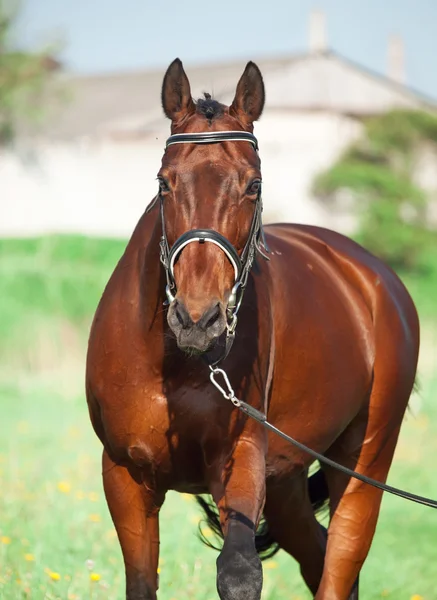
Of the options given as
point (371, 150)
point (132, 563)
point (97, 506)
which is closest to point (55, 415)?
point (97, 506)

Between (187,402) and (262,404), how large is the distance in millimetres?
367

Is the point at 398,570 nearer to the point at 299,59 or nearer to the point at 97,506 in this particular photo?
the point at 97,506

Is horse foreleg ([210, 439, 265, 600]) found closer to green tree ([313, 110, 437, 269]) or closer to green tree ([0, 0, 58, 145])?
green tree ([313, 110, 437, 269])

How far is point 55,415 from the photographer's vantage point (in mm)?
13141

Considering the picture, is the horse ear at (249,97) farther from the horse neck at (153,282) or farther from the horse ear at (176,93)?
the horse neck at (153,282)

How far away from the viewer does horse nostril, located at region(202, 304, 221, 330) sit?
3408 mm

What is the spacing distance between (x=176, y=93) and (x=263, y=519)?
2665mm

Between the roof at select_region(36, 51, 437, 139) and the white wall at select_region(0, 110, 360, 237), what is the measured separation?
2.46 ft

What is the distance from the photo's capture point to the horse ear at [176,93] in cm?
391

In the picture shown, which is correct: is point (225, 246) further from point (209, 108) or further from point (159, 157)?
point (159, 157)

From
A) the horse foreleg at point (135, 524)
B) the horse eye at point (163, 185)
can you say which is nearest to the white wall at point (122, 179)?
the horse foreleg at point (135, 524)

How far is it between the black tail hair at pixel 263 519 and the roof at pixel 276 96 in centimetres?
3037

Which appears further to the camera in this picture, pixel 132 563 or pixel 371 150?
pixel 371 150

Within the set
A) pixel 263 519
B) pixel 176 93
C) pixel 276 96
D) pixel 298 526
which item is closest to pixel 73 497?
pixel 263 519
